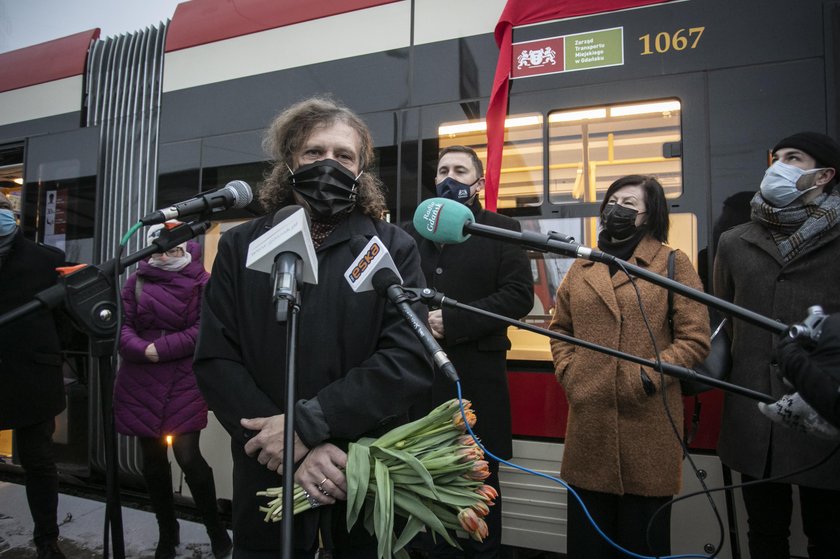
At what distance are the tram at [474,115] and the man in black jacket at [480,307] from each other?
0.22 metres

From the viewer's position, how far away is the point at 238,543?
155cm

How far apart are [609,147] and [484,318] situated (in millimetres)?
1053

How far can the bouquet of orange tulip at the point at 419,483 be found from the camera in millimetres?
1299

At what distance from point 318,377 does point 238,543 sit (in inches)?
20.5

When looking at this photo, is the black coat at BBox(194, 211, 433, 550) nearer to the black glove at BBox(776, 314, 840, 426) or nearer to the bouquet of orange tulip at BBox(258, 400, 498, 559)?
the bouquet of orange tulip at BBox(258, 400, 498, 559)

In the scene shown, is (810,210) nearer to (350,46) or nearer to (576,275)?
(576,275)

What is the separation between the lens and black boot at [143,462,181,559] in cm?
308

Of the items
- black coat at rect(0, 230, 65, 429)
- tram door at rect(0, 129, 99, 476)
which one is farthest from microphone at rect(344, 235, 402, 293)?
tram door at rect(0, 129, 99, 476)

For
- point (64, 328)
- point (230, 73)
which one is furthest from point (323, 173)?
point (64, 328)

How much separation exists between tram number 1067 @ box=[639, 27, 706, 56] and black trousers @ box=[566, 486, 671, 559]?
6.67ft

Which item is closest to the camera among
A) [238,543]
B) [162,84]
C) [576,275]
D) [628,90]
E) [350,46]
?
[238,543]

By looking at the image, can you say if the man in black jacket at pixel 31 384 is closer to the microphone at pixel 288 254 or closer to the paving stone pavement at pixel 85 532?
the paving stone pavement at pixel 85 532

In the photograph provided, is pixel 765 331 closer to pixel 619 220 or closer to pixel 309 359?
pixel 619 220

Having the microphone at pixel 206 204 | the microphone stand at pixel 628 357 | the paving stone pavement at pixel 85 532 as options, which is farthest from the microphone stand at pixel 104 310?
the paving stone pavement at pixel 85 532
